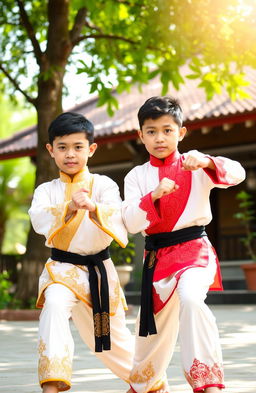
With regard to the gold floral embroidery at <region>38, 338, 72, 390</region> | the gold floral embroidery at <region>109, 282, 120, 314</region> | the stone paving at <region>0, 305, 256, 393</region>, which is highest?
the gold floral embroidery at <region>109, 282, 120, 314</region>

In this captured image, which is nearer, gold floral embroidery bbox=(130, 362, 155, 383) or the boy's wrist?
the boy's wrist

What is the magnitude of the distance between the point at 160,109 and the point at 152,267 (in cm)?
75

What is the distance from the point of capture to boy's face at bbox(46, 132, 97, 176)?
4008 mm

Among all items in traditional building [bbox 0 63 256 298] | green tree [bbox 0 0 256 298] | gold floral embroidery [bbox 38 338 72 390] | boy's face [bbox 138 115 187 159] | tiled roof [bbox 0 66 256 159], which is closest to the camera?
gold floral embroidery [bbox 38 338 72 390]

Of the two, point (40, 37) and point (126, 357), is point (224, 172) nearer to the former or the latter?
point (126, 357)

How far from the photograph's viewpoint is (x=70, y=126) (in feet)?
13.1

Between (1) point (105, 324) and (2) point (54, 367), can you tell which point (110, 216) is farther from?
(2) point (54, 367)

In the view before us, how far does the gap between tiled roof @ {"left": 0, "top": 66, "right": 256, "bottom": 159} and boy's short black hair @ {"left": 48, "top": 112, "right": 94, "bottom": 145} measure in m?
6.84

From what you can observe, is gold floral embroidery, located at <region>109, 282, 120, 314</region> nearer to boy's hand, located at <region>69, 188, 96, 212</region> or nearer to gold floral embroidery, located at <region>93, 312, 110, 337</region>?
gold floral embroidery, located at <region>93, 312, 110, 337</region>

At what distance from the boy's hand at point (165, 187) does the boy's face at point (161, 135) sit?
32 centimetres

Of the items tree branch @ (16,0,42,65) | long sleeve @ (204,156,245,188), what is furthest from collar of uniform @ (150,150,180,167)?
tree branch @ (16,0,42,65)

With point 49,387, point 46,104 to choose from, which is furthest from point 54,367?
point 46,104

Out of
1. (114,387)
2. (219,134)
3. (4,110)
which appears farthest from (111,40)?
(4,110)

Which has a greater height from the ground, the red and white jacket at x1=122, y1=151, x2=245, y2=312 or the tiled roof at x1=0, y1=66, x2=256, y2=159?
the tiled roof at x1=0, y1=66, x2=256, y2=159
